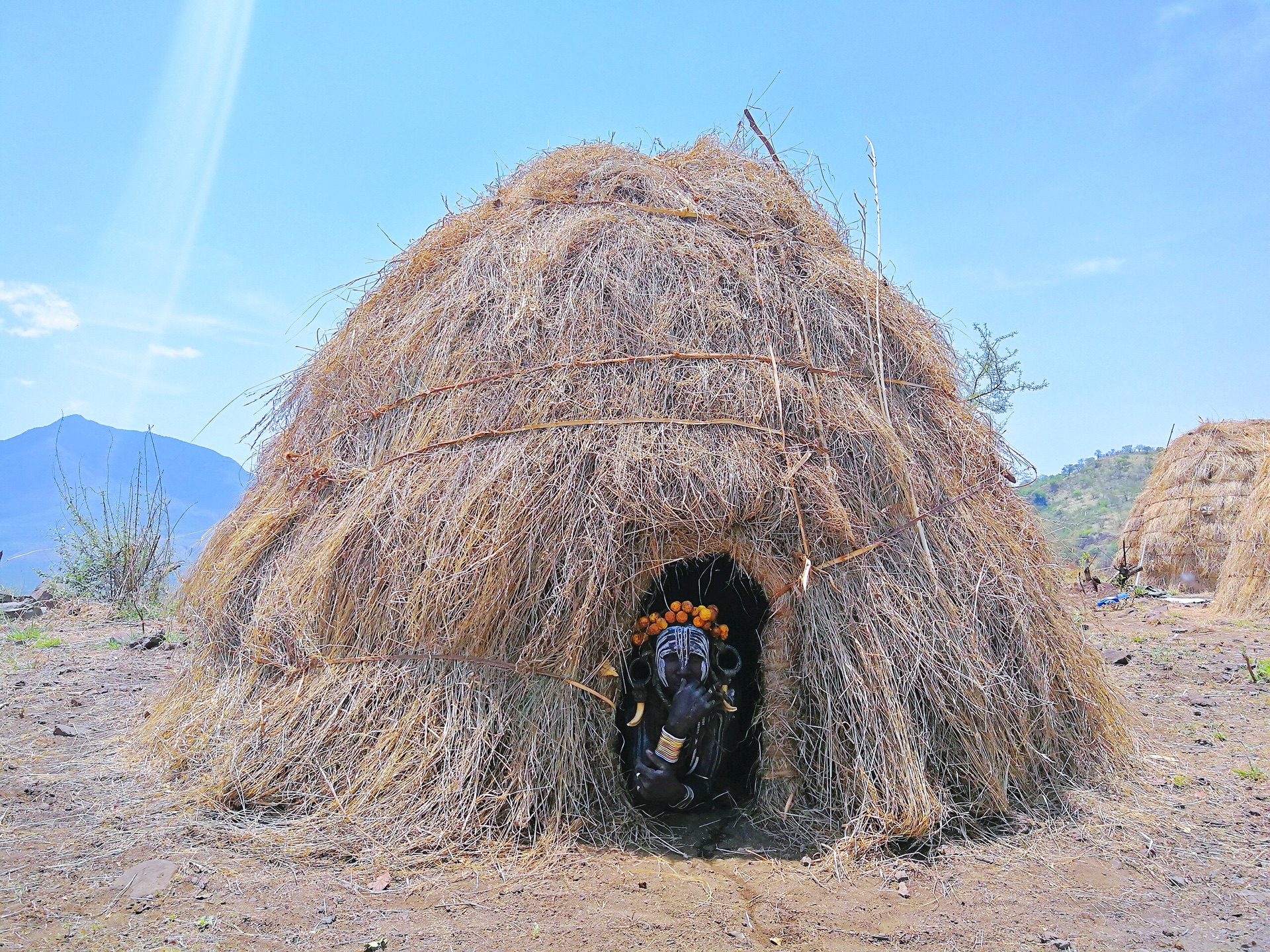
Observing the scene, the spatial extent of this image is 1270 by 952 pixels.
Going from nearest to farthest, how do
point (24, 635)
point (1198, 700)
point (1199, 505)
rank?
1. point (1198, 700)
2. point (24, 635)
3. point (1199, 505)

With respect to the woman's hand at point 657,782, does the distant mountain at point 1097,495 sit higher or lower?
higher

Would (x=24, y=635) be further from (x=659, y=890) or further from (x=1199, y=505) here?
(x=1199, y=505)

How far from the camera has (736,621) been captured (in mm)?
6211

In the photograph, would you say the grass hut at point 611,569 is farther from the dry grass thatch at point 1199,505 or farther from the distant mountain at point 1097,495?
the distant mountain at point 1097,495

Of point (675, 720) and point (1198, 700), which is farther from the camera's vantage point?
point (1198, 700)

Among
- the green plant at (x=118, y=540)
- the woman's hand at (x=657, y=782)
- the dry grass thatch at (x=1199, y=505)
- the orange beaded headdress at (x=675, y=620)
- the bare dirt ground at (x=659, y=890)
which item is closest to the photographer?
the bare dirt ground at (x=659, y=890)

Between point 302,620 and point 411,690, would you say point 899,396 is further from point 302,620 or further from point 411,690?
point 302,620

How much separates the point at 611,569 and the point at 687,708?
82 cm

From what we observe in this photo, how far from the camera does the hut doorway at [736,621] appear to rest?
16.8 ft

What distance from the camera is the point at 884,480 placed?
4.99m

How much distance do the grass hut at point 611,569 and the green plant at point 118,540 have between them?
7784 mm

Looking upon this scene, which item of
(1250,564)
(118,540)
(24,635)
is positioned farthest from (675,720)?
(1250,564)

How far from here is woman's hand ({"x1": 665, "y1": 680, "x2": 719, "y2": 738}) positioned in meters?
4.43

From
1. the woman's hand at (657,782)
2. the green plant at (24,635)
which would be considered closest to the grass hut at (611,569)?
the woman's hand at (657,782)
